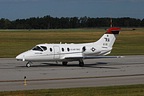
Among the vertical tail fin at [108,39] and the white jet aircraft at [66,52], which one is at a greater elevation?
the vertical tail fin at [108,39]

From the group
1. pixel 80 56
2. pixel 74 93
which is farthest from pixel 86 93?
pixel 80 56

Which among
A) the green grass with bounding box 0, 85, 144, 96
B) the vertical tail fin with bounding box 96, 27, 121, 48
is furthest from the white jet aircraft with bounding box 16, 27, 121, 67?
the green grass with bounding box 0, 85, 144, 96

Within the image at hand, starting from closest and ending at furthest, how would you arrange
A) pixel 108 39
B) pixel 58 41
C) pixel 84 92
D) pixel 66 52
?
pixel 84 92, pixel 66 52, pixel 108 39, pixel 58 41

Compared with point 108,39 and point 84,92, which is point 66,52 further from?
point 84,92

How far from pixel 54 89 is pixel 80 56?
655 inches

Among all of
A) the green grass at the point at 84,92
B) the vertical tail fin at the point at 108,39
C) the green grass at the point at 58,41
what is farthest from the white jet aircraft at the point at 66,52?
the green grass at the point at 84,92

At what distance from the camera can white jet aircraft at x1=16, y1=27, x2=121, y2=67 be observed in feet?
118

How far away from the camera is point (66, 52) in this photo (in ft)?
122

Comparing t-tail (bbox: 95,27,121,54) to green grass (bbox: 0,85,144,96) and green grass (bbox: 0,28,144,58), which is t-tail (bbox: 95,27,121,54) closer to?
green grass (bbox: 0,28,144,58)

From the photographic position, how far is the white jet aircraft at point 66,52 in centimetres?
3583

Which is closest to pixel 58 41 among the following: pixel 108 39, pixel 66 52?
pixel 108 39

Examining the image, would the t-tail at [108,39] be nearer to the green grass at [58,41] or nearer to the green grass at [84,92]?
the green grass at [58,41]

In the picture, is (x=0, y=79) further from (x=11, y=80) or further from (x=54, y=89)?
(x=54, y=89)

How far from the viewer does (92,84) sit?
23312 mm
